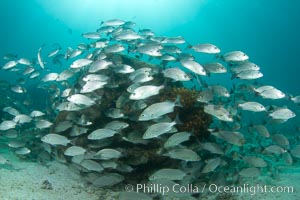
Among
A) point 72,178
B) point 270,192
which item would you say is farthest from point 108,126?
point 270,192

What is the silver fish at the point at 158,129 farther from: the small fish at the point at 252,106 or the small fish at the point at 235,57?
the small fish at the point at 235,57

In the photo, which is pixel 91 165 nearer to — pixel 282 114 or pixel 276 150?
pixel 276 150

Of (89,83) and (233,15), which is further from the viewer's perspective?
(233,15)

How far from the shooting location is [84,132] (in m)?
8.05

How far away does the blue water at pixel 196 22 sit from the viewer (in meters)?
84.9

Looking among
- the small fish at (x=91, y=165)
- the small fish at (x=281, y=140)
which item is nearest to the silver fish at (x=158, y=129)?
the small fish at (x=91, y=165)

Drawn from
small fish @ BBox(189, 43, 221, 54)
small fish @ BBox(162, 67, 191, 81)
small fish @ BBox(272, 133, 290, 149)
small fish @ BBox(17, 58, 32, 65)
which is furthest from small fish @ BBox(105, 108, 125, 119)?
small fish @ BBox(17, 58, 32, 65)

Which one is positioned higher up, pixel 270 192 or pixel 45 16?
pixel 45 16

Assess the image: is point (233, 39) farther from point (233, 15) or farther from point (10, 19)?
point (10, 19)

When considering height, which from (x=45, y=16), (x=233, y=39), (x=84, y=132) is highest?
(x=45, y=16)

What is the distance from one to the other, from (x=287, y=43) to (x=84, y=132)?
302 feet

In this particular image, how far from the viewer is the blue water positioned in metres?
84.9

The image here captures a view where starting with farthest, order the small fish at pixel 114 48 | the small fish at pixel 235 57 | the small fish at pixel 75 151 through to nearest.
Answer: the small fish at pixel 114 48 < the small fish at pixel 235 57 < the small fish at pixel 75 151

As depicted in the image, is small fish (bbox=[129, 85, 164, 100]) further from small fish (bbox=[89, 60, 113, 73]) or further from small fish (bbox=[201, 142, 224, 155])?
small fish (bbox=[89, 60, 113, 73])
